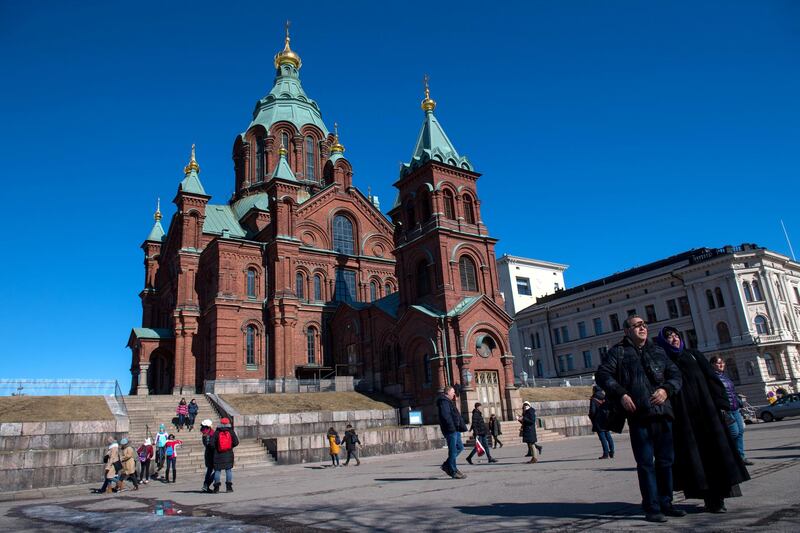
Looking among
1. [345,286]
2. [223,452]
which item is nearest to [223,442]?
[223,452]

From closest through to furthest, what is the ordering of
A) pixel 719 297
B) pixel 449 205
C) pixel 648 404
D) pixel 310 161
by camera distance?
pixel 648 404
pixel 449 205
pixel 719 297
pixel 310 161

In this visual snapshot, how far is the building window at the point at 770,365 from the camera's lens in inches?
1890

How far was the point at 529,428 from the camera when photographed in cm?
1631

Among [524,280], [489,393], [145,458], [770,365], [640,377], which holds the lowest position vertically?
[145,458]

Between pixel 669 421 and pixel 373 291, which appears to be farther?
pixel 373 291

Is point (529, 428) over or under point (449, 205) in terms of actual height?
under

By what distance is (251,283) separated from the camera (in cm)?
4188

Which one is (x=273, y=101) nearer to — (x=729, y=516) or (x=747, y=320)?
(x=747, y=320)

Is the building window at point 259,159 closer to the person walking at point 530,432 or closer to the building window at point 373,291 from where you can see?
the building window at point 373,291

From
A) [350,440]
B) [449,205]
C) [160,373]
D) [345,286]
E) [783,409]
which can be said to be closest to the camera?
[350,440]

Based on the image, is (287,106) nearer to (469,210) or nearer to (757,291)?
(469,210)

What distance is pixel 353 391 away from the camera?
124 feet

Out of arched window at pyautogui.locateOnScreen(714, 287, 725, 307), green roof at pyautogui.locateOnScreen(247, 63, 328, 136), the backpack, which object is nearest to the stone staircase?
the backpack

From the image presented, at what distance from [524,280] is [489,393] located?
49.8 metres
